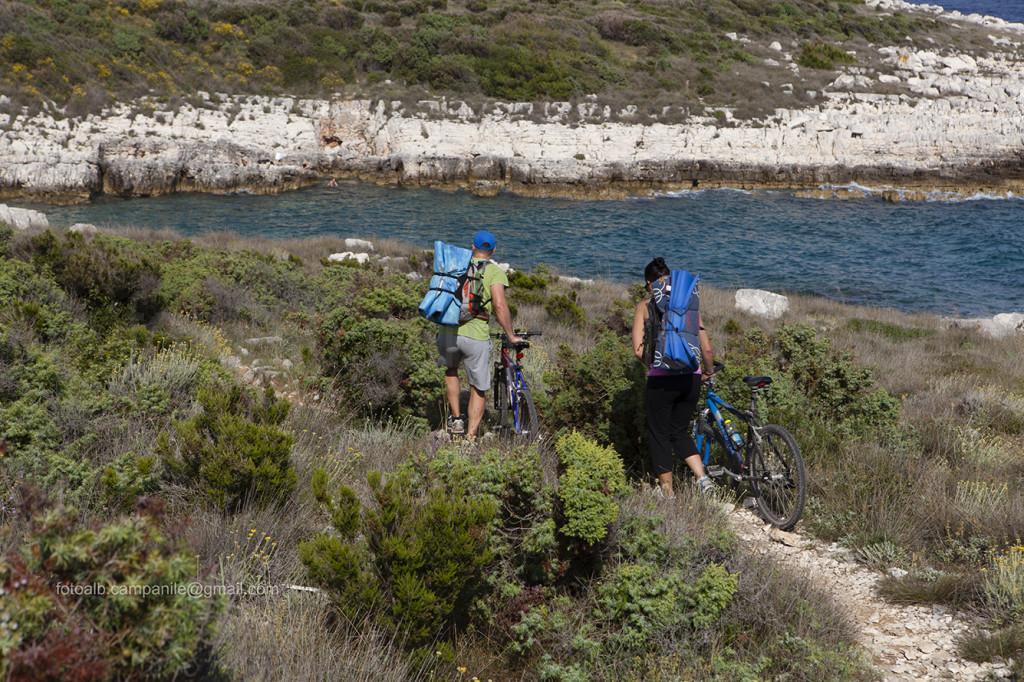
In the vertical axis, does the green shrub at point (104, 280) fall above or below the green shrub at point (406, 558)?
above

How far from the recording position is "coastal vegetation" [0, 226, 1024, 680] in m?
1.97

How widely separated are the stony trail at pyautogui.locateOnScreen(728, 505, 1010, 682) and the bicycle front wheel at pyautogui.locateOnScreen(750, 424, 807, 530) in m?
0.16

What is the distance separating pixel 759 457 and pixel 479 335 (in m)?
2.56

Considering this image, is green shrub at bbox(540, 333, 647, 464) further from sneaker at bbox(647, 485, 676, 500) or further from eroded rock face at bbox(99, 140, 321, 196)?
eroded rock face at bbox(99, 140, 321, 196)

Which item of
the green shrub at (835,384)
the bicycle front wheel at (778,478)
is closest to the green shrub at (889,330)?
the green shrub at (835,384)

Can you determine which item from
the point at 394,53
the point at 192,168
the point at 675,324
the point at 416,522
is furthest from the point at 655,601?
the point at 394,53

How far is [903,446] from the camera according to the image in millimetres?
5371

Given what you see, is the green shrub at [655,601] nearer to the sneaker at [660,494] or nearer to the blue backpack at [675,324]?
the sneaker at [660,494]

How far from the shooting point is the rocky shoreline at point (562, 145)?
93.6 feet

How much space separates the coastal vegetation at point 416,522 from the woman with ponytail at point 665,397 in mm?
289

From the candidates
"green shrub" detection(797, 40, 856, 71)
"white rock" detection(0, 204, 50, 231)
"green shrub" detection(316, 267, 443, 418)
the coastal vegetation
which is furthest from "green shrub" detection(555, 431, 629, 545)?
"green shrub" detection(797, 40, 856, 71)

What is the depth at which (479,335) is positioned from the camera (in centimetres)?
543

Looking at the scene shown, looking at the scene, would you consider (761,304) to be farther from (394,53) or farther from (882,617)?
(394,53)

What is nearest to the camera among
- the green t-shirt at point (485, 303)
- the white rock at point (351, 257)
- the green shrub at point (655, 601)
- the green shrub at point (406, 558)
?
the green shrub at point (406, 558)
